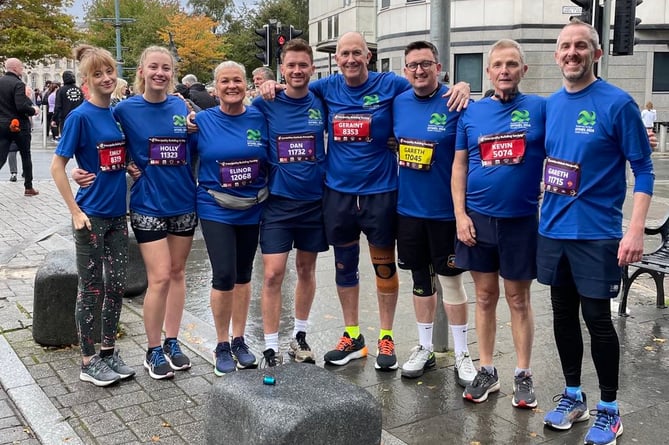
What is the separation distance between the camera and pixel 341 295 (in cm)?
545

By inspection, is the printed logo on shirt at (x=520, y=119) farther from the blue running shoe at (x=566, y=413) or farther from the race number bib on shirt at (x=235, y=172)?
the race number bib on shirt at (x=235, y=172)

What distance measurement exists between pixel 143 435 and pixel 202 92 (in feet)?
30.2

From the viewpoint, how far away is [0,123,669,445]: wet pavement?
13.7 ft

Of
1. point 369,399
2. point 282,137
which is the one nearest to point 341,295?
point 282,137

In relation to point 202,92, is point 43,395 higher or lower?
lower

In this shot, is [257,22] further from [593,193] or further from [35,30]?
[593,193]

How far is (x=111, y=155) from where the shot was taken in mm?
4762

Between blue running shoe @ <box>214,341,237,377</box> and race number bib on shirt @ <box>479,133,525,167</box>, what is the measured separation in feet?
6.93

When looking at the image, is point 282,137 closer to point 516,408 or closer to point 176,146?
point 176,146

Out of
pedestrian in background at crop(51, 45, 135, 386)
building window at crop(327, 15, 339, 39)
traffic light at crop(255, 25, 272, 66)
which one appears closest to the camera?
pedestrian in background at crop(51, 45, 135, 386)

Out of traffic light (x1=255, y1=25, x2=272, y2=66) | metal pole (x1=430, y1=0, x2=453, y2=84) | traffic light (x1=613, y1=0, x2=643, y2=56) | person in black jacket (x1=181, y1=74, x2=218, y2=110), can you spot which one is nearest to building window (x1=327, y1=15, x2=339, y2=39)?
traffic light (x1=255, y1=25, x2=272, y2=66)

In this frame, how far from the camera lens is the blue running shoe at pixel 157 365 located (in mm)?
4953

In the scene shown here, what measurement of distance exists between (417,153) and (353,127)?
49cm

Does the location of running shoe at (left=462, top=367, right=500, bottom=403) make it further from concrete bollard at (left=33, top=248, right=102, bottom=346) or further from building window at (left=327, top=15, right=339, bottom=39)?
building window at (left=327, top=15, right=339, bottom=39)
